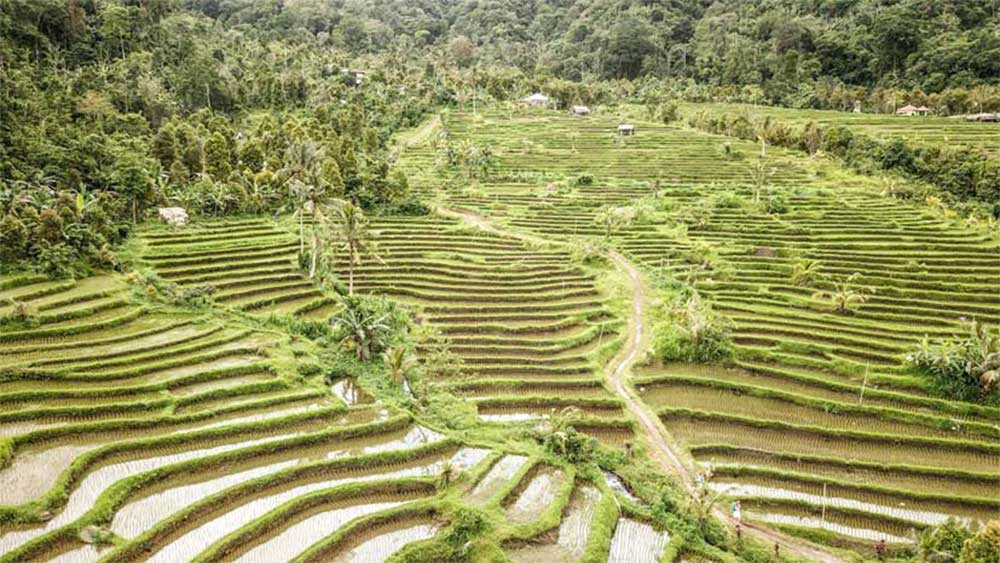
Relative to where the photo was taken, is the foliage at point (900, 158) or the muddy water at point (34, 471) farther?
the foliage at point (900, 158)

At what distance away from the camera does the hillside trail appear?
17.3 m

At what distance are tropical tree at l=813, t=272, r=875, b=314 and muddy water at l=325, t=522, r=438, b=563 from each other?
20.6 metres

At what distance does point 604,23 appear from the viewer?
10538 cm

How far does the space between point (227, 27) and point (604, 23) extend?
178 feet

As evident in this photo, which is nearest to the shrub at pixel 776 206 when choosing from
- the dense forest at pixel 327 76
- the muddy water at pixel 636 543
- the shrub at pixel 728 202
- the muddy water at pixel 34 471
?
the shrub at pixel 728 202

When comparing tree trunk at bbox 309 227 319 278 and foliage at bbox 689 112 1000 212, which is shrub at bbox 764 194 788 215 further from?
tree trunk at bbox 309 227 319 278

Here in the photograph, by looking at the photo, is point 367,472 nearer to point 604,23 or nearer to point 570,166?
point 570,166

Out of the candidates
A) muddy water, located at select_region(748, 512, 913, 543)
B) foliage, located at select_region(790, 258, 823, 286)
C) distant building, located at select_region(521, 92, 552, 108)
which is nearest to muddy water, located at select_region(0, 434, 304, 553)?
muddy water, located at select_region(748, 512, 913, 543)

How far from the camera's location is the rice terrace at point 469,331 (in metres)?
17.5

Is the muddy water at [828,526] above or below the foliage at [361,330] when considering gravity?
below

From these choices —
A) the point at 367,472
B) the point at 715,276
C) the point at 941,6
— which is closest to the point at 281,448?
the point at 367,472

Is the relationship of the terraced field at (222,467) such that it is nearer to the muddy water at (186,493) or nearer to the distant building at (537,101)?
the muddy water at (186,493)

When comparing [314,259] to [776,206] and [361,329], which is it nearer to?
[361,329]

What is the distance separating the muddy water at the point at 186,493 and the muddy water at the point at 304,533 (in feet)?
7.14
